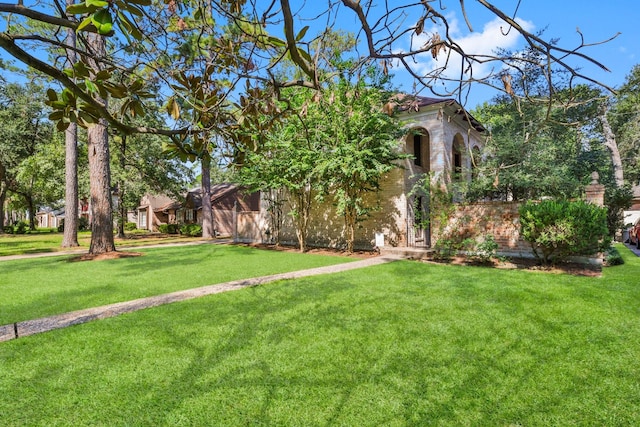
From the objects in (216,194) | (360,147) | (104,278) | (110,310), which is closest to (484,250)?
(360,147)

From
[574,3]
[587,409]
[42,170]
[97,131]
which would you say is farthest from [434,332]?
[42,170]

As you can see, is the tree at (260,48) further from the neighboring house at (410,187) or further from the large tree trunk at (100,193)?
the large tree trunk at (100,193)

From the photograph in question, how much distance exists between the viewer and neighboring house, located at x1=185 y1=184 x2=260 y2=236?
3006 cm

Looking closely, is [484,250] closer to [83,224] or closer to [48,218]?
[83,224]

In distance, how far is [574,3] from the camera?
2635 mm

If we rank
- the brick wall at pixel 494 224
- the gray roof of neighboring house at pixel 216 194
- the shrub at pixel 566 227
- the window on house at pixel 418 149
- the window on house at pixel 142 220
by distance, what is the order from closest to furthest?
the shrub at pixel 566 227
the brick wall at pixel 494 224
the window on house at pixel 418 149
the gray roof of neighboring house at pixel 216 194
the window on house at pixel 142 220

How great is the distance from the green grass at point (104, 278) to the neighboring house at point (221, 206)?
18.4 meters

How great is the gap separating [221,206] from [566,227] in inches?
1064

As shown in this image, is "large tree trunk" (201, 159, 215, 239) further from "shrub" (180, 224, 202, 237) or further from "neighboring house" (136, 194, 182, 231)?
"neighboring house" (136, 194, 182, 231)

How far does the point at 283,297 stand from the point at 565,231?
704 centimetres

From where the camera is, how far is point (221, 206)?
100ft

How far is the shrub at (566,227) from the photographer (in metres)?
8.00

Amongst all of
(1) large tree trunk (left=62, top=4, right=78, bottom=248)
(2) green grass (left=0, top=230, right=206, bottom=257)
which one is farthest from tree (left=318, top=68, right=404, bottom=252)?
(2) green grass (left=0, top=230, right=206, bottom=257)

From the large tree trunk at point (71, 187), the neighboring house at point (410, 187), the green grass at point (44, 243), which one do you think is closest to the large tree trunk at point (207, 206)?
the green grass at point (44, 243)
